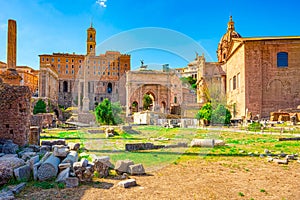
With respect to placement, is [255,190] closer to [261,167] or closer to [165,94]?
[261,167]

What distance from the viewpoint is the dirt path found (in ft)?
16.9

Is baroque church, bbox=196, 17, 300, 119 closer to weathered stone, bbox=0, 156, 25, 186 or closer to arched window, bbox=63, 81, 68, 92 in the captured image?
weathered stone, bbox=0, 156, 25, 186

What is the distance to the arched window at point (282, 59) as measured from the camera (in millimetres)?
30656

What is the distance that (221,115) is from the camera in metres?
26.4

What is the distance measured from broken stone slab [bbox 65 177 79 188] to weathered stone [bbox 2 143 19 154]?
4254 mm

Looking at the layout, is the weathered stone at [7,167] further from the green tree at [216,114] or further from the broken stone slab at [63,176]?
the green tree at [216,114]

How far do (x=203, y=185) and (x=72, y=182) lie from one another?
10.2 ft

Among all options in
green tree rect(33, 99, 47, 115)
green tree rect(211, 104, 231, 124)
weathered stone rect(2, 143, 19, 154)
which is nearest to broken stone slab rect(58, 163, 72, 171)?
weathered stone rect(2, 143, 19, 154)

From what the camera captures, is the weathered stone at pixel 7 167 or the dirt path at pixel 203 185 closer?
the dirt path at pixel 203 185

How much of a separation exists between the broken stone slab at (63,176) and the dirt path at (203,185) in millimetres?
482

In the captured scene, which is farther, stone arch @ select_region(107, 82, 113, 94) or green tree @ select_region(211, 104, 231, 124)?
stone arch @ select_region(107, 82, 113, 94)

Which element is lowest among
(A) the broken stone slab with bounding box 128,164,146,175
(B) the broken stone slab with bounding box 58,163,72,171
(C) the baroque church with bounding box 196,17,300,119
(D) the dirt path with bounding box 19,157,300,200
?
(D) the dirt path with bounding box 19,157,300,200

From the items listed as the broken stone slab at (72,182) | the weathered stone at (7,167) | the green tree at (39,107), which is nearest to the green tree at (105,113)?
the green tree at (39,107)

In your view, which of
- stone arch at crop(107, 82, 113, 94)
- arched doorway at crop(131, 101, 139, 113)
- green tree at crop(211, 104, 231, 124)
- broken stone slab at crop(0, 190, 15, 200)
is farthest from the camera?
stone arch at crop(107, 82, 113, 94)
